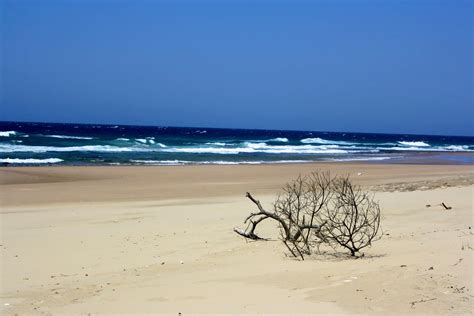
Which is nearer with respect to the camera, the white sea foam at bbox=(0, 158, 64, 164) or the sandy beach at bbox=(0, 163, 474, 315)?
the sandy beach at bbox=(0, 163, 474, 315)

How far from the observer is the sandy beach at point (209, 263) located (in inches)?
208

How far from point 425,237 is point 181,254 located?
3339 millimetres

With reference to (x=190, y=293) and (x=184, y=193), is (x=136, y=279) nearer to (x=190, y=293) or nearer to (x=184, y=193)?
(x=190, y=293)

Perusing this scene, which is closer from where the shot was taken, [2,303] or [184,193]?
[2,303]

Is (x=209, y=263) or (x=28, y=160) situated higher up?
(x=209, y=263)

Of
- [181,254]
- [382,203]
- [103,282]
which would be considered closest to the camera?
[103,282]

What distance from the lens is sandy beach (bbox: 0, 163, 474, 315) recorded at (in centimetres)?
527

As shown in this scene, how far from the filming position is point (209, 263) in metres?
7.46

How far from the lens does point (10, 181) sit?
808 inches

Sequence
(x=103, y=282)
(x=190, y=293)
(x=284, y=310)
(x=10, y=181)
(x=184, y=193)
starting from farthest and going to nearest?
(x=10, y=181) < (x=184, y=193) < (x=103, y=282) < (x=190, y=293) < (x=284, y=310)

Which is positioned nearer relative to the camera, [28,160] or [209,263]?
[209,263]

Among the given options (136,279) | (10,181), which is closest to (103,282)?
(136,279)

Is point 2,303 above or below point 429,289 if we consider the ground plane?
below

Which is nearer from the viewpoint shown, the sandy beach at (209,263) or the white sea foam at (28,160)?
the sandy beach at (209,263)
